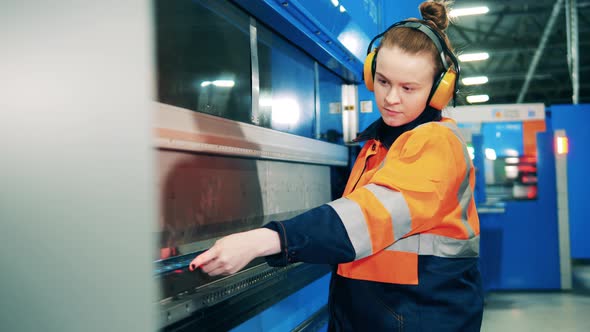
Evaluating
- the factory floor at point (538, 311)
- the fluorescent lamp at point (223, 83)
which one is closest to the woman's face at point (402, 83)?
the fluorescent lamp at point (223, 83)

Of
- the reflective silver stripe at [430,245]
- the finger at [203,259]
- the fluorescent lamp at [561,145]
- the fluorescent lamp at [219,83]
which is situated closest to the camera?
the finger at [203,259]

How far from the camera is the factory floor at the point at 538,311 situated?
14.7 feet

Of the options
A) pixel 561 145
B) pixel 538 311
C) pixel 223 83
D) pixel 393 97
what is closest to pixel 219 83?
pixel 223 83

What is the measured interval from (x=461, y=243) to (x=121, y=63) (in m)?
0.86

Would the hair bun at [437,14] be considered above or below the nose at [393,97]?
above

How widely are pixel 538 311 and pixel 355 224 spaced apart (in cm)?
476

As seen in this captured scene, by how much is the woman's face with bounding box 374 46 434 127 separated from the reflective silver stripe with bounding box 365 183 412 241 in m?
0.27

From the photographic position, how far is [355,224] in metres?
0.97

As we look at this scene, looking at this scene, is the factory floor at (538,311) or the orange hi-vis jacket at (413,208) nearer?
the orange hi-vis jacket at (413,208)

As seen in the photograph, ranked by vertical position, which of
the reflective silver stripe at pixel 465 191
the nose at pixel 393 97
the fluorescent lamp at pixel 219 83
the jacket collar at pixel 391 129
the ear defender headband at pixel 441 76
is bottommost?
the reflective silver stripe at pixel 465 191

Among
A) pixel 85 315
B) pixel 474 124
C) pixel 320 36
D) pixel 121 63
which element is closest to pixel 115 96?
pixel 121 63

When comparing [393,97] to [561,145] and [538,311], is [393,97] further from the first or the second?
[561,145]

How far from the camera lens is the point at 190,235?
1.63 meters

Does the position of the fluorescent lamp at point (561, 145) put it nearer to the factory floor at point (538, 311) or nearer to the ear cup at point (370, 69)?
the factory floor at point (538, 311)
